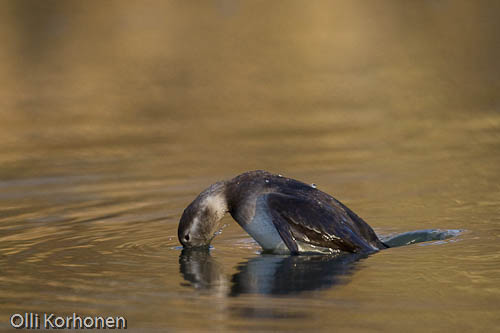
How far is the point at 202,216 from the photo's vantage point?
34.1ft

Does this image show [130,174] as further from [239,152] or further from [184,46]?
[184,46]

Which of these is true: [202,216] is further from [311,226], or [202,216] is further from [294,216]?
[311,226]

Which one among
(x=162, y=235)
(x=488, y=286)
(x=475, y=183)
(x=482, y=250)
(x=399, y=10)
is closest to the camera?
(x=488, y=286)

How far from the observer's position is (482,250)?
9805mm

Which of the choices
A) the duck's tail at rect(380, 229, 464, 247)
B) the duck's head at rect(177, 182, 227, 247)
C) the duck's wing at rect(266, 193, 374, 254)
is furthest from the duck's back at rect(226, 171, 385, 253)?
the duck's tail at rect(380, 229, 464, 247)

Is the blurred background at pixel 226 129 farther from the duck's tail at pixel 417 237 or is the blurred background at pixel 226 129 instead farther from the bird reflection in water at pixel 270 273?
the duck's tail at pixel 417 237

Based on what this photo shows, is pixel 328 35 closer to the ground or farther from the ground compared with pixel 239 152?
farther from the ground

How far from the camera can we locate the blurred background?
31.6ft

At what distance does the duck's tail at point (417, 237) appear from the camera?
10.5 m

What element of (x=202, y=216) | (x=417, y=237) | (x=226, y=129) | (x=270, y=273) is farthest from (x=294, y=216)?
(x=226, y=129)

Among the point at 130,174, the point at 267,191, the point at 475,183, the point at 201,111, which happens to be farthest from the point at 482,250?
the point at 201,111

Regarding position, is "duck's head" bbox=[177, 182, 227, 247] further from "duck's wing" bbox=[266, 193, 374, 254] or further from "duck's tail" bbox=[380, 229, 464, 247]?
"duck's tail" bbox=[380, 229, 464, 247]

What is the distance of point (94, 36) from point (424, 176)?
15.7m

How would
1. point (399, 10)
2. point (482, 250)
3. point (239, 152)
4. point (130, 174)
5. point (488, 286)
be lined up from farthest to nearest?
point (399, 10) < point (239, 152) < point (130, 174) < point (482, 250) < point (488, 286)
